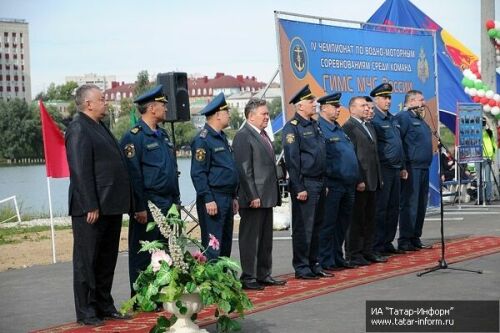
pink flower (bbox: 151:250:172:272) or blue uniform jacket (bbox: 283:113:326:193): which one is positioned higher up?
blue uniform jacket (bbox: 283:113:326:193)

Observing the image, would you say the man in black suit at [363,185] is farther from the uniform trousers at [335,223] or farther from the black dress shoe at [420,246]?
the black dress shoe at [420,246]

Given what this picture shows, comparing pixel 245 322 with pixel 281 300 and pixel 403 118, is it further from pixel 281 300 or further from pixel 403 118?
pixel 403 118

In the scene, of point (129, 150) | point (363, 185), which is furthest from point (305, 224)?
point (129, 150)

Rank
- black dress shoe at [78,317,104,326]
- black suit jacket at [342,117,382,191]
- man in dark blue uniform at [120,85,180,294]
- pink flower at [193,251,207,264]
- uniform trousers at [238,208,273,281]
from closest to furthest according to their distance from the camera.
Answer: pink flower at [193,251,207,264], black dress shoe at [78,317,104,326], man in dark blue uniform at [120,85,180,294], uniform trousers at [238,208,273,281], black suit jacket at [342,117,382,191]

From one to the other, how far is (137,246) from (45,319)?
40.2 inches

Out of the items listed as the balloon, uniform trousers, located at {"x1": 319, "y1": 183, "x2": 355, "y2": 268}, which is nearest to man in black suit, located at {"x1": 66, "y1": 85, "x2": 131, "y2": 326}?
uniform trousers, located at {"x1": 319, "y1": 183, "x2": 355, "y2": 268}

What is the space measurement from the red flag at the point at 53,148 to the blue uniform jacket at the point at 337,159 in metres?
4.50

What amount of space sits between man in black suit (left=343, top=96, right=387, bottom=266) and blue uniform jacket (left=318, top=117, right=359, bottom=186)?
414mm

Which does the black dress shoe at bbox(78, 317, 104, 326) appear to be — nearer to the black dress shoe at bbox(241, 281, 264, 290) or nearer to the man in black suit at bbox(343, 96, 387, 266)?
the black dress shoe at bbox(241, 281, 264, 290)

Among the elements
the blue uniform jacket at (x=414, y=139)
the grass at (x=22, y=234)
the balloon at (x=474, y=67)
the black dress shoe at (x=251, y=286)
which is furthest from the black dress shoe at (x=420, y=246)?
the balloon at (x=474, y=67)

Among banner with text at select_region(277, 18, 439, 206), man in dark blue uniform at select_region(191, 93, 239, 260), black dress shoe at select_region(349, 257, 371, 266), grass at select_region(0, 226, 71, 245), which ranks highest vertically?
banner with text at select_region(277, 18, 439, 206)

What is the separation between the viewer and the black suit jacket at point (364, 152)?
11.1 m

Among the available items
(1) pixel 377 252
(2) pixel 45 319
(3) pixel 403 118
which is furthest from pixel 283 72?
(2) pixel 45 319

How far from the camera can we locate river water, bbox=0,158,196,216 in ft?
99.1
